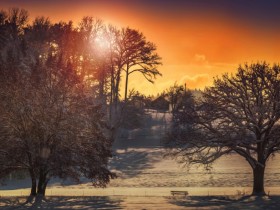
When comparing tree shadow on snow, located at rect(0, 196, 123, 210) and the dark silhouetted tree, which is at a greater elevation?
the dark silhouetted tree

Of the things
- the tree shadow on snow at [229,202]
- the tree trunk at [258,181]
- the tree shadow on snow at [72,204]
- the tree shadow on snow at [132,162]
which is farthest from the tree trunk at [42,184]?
the tree trunk at [258,181]

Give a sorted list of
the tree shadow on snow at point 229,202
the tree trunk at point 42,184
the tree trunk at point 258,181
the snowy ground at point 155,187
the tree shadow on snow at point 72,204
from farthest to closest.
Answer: the tree trunk at point 258,181
the tree trunk at point 42,184
the snowy ground at point 155,187
the tree shadow on snow at point 72,204
the tree shadow on snow at point 229,202

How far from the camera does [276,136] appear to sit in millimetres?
30969

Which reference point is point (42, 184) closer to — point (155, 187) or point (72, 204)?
point (72, 204)

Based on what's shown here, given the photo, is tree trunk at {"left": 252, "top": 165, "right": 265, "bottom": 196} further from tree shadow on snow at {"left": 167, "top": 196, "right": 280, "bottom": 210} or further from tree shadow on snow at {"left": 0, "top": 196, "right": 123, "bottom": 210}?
tree shadow on snow at {"left": 0, "top": 196, "right": 123, "bottom": 210}

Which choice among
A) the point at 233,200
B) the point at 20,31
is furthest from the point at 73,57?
the point at 233,200

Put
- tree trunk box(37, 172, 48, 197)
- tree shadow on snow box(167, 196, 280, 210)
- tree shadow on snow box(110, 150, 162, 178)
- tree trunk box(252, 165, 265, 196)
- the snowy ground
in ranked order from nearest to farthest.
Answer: tree shadow on snow box(167, 196, 280, 210), the snowy ground, tree trunk box(37, 172, 48, 197), tree trunk box(252, 165, 265, 196), tree shadow on snow box(110, 150, 162, 178)

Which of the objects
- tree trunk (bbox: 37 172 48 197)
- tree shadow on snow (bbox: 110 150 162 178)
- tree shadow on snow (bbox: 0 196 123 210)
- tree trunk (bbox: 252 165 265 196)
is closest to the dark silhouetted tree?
tree trunk (bbox: 252 165 265 196)

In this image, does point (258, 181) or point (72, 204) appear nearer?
point (72, 204)

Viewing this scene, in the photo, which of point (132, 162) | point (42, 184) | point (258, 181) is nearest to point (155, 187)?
point (258, 181)

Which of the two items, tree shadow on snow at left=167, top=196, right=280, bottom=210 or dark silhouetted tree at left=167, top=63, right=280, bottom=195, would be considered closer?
tree shadow on snow at left=167, top=196, right=280, bottom=210

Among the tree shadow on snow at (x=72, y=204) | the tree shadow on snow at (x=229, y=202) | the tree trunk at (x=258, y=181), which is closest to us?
the tree shadow on snow at (x=229, y=202)

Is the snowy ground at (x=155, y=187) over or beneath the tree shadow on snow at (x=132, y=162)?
beneath

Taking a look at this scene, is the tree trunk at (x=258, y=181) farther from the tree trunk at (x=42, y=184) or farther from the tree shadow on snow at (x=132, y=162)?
the tree shadow on snow at (x=132, y=162)
